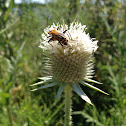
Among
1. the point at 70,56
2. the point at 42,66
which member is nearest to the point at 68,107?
the point at 70,56

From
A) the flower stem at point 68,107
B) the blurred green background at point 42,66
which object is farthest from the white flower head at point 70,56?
the blurred green background at point 42,66

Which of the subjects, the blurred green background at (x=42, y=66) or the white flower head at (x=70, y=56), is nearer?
the white flower head at (x=70, y=56)

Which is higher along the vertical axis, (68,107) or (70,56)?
(70,56)

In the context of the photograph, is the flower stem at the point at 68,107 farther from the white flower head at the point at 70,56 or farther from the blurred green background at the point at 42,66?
the blurred green background at the point at 42,66

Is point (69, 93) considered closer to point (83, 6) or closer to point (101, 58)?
point (101, 58)

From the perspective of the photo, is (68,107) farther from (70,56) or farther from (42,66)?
(42,66)

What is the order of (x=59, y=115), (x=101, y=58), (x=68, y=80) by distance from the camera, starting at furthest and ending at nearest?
(x=101, y=58) < (x=59, y=115) < (x=68, y=80)

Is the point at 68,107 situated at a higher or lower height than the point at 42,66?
lower

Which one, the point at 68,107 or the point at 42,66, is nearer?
the point at 68,107

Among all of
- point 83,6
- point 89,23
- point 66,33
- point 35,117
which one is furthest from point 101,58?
point 66,33
